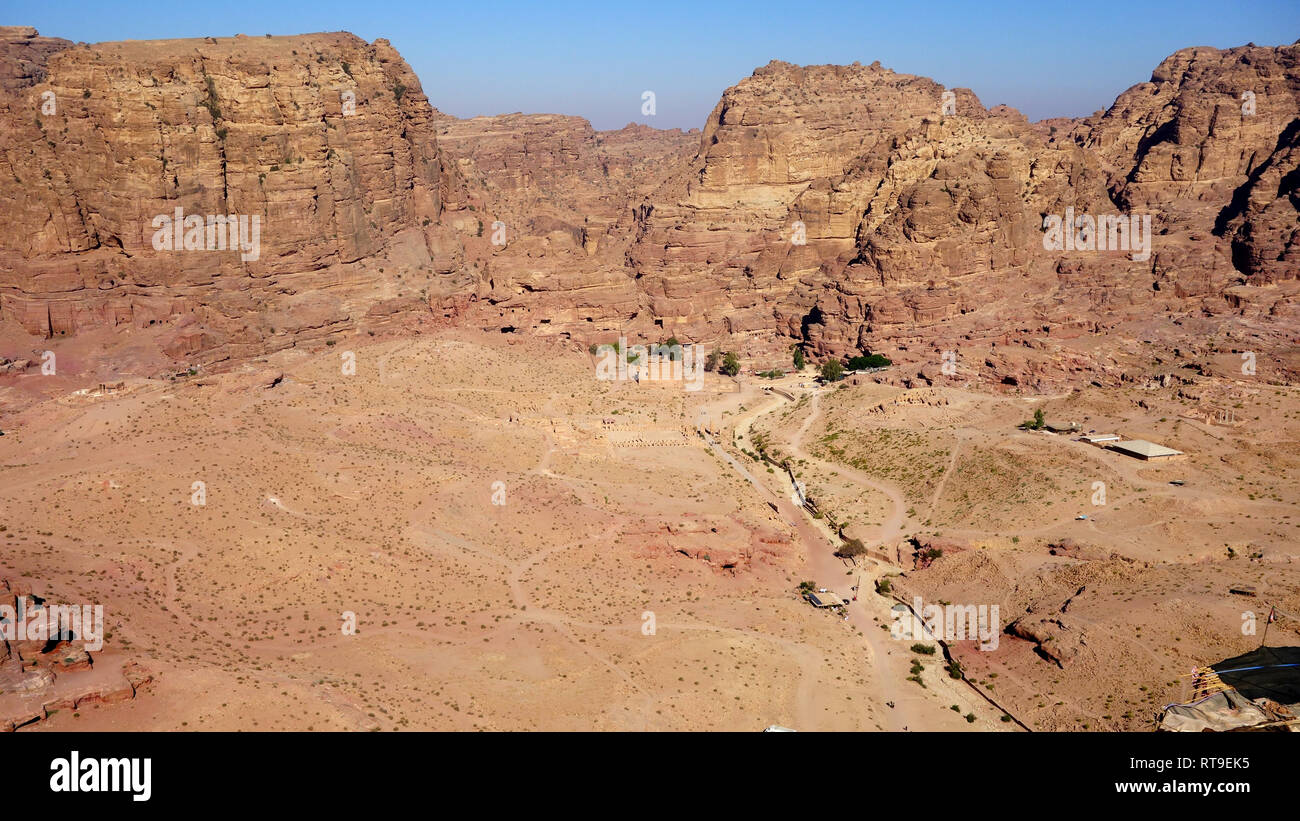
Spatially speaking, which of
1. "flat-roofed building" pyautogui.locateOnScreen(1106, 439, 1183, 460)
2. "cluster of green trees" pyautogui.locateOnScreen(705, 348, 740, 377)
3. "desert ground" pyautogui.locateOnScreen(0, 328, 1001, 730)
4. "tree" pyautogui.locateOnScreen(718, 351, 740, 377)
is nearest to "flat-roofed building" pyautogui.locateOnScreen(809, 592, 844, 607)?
"desert ground" pyautogui.locateOnScreen(0, 328, 1001, 730)

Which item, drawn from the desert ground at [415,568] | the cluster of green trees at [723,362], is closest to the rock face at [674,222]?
the cluster of green trees at [723,362]

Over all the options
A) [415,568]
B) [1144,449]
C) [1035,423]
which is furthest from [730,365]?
[415,568]

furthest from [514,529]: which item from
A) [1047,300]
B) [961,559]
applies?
[1047,300]

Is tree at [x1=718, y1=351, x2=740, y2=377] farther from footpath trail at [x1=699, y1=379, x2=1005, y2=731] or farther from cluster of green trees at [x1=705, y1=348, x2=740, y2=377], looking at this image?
footpath trail at [x1=699, y1=379, x2=1005, y2=731]

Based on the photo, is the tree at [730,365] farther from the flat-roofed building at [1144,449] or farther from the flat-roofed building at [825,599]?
the flat-roofed building at [825,599]

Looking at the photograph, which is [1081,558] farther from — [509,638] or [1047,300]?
[1047,300]

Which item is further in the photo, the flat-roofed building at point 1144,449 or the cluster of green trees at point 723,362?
the cluster of green trees at point 723,362
